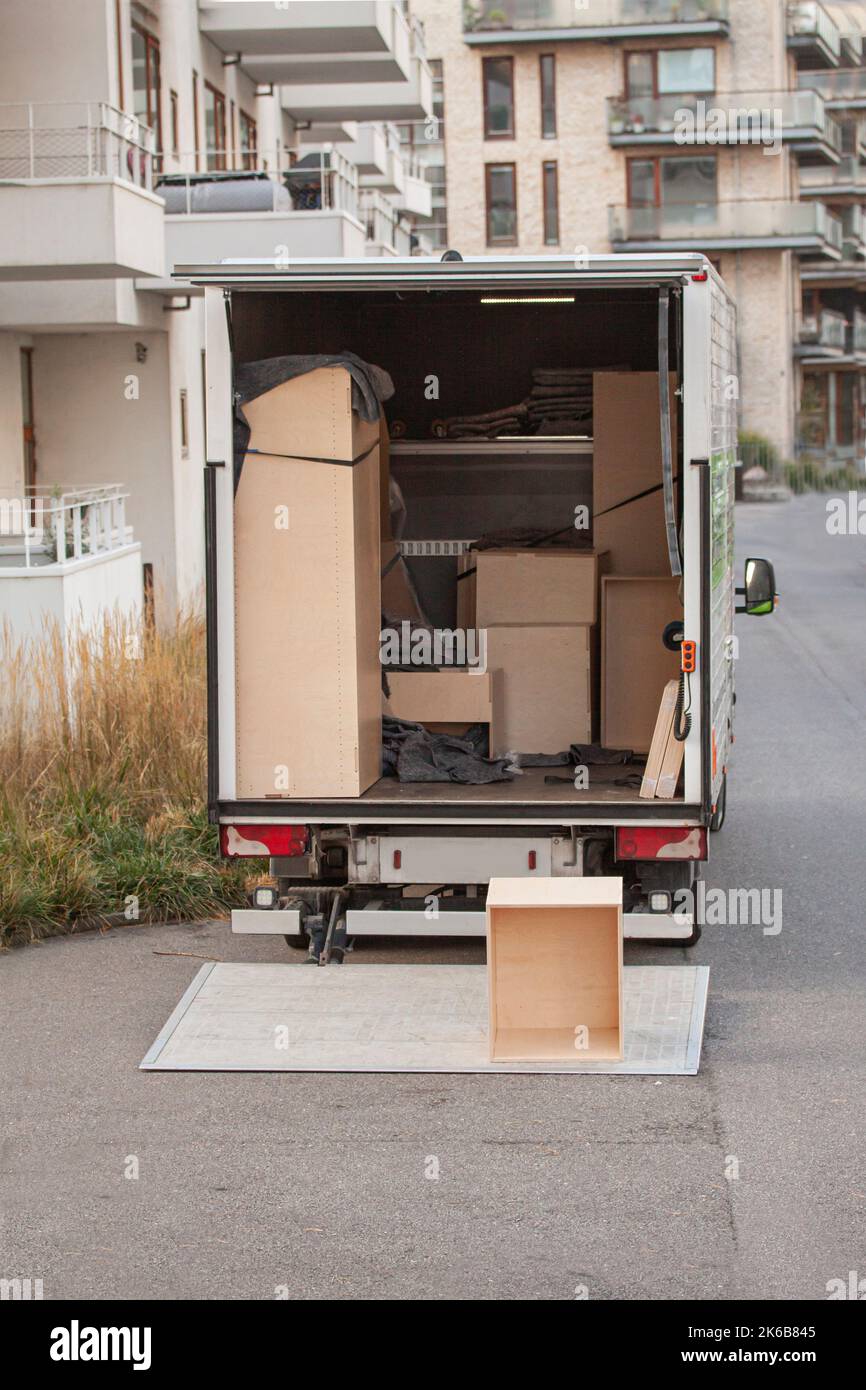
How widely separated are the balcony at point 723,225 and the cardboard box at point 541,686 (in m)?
52.8

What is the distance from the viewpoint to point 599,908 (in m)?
7.41

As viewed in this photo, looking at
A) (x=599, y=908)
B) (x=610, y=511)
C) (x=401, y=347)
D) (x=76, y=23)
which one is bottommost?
(x=599, y=908)

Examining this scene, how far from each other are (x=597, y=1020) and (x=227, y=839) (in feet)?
6.20

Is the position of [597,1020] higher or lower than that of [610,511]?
lower

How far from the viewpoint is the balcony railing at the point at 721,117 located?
60.3m

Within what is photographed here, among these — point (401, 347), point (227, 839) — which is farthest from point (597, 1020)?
point (401, 347)

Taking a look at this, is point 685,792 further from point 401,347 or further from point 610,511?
point 401,347

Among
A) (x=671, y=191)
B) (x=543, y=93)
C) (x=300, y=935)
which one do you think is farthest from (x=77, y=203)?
(x=543, y=93)

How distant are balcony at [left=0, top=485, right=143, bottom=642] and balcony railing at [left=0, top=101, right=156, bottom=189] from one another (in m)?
3.31

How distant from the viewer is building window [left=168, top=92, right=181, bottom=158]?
25188 mm

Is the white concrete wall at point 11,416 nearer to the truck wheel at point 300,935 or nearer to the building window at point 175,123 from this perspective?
the building window at point 175,123

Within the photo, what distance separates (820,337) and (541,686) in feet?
193

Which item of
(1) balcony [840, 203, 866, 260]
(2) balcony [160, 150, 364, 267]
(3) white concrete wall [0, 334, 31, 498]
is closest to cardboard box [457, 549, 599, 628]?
(3) white concrete wall [0, 334, 31, 498]

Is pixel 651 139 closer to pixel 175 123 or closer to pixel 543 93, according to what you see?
pixel 543 93
